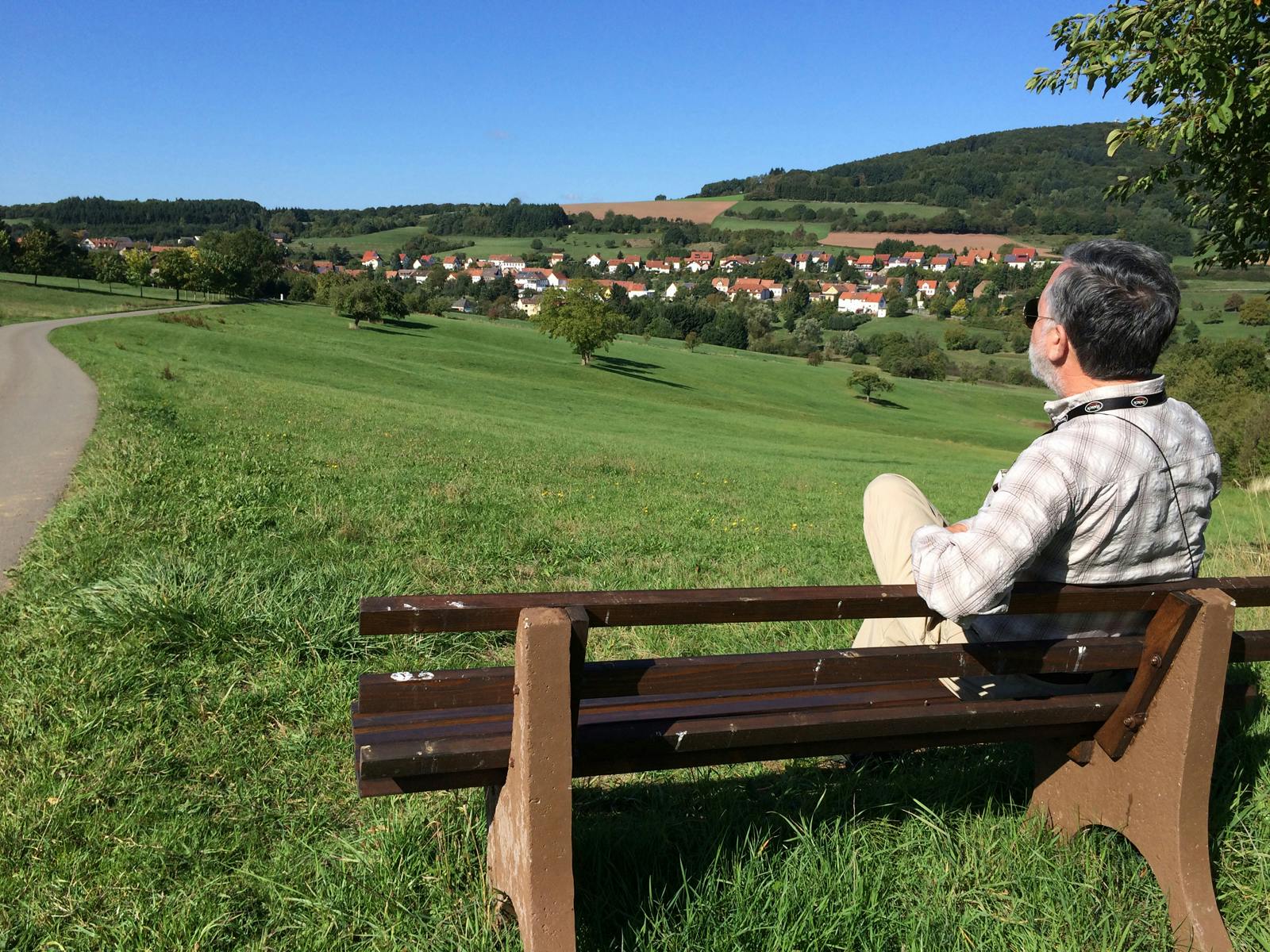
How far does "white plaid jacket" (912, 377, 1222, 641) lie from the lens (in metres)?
2.53

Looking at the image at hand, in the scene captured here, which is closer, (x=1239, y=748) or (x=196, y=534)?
(x=1239, y=748)

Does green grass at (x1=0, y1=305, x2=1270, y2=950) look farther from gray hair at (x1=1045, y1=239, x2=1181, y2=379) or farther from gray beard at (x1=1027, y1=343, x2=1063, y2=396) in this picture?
gray hair at (x1=1045, y1=239, x2=1181, y2=379)

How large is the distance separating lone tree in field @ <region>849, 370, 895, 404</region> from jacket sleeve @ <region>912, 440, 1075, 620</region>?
214ft

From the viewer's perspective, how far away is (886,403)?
217 feet

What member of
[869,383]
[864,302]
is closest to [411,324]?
[869,383]

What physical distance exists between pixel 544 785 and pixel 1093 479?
1792 mm

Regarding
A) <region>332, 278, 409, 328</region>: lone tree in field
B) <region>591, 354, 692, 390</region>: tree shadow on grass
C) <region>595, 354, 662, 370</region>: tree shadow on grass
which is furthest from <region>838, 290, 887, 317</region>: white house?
<region>332, 278, 409, 328</region>: lone tree in field

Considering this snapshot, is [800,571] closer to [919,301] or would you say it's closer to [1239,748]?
[1239,748]

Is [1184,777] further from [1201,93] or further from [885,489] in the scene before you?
[1201,93]

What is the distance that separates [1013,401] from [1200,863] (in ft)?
247

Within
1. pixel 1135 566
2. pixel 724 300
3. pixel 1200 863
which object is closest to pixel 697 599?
pixel 1135 566

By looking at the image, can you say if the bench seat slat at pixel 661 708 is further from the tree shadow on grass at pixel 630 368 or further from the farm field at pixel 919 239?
the farm field at pixel 919 239

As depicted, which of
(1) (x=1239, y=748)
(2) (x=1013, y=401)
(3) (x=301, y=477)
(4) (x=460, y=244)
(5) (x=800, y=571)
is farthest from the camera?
(4) (x=460, y=244)

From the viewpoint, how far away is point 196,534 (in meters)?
6.61
